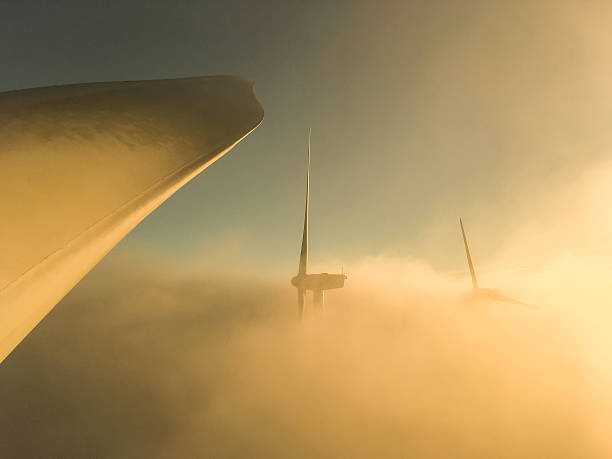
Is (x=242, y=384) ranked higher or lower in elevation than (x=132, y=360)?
lower

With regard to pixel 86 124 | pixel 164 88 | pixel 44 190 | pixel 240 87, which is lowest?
pixel 44 190

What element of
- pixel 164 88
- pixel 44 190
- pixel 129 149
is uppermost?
pixel 164 88

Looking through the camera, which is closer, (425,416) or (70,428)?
(70,428)

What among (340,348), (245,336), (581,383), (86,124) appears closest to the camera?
(86,124)

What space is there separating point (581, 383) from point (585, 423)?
1140 inches

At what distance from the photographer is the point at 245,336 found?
655ft

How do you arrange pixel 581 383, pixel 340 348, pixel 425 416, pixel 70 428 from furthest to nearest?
1. pixel 340 348
2. pixel 581 383
3. pixel 425 416
4. pixel 70 428

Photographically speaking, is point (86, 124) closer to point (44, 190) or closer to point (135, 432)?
point (44, 190)

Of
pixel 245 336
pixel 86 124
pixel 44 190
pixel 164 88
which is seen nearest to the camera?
pixel 44 190

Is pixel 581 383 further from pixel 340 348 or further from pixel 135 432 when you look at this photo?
pixel 135 432

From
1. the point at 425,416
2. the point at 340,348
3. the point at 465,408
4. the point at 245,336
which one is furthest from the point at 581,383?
the point at 245,336

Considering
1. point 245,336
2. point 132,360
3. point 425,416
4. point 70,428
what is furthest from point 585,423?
point 132,360

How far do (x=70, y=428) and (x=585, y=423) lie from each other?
241m

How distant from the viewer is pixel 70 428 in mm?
107375
